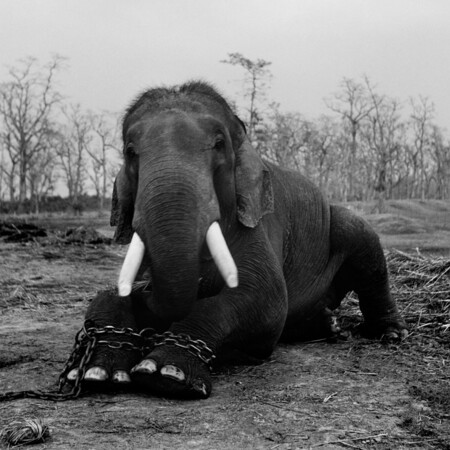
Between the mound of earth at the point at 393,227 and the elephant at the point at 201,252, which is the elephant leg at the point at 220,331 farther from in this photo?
the mound of earth at the point at 393,227

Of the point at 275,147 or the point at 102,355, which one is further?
the point at 275,147

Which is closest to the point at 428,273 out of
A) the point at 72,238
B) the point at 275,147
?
the point at 72,238

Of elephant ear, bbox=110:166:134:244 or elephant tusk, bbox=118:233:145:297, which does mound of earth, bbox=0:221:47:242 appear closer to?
elephant ear, bbox=110:166:134:244

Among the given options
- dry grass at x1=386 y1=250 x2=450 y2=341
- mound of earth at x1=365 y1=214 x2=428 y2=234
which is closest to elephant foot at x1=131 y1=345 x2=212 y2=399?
dry grass at x1=386 y1=250 x2=450 y2=341

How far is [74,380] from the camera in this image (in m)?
4.23

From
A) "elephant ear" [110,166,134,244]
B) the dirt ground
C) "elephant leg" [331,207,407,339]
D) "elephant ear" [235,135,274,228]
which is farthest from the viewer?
"elephant leg" [331,207,407,339]

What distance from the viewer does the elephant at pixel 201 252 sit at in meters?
4.17

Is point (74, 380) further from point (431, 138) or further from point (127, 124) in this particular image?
point (431, 138)

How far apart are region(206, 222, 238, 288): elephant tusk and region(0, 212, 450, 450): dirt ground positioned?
67cm

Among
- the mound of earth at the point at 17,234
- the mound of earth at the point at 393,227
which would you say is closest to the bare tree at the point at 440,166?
the mound of earth at the point at 393,227

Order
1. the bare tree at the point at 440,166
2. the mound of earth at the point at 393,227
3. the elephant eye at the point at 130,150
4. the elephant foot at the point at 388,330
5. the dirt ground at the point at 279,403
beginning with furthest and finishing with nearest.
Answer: the bare tree at the point at 440,166
the mound of earth at the point at 393,227
the elephant foot at the point at 388,330
the elephant eye at the point at 130,150
the dirt ground at the point at 279,403

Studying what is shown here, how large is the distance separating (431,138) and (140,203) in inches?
3612

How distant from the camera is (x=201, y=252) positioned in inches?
181

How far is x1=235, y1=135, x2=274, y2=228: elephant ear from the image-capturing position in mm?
5031
